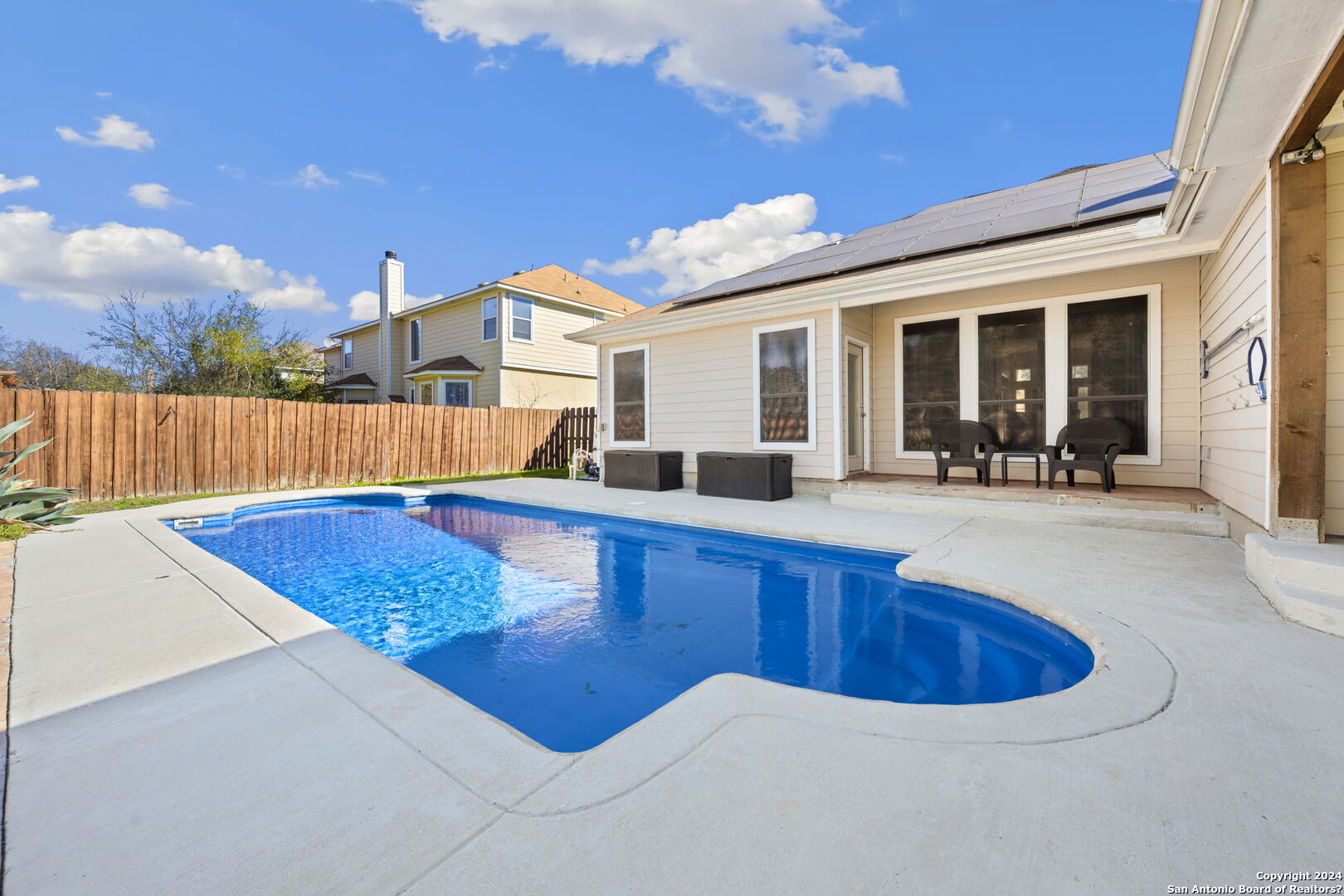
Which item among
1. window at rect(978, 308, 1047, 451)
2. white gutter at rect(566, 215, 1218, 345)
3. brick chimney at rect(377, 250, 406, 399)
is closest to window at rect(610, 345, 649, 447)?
white gutter at rect(566, 215, 1218, 345)

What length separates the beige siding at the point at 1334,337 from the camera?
3012 mm

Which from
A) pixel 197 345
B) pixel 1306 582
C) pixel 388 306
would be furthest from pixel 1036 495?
pixel 388 306

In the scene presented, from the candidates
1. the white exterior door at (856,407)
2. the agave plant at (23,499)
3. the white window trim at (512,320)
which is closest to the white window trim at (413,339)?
the white window trim at (512,320)

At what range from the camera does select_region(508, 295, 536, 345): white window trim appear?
1509 centimetres

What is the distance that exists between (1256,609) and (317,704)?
14.2 ft

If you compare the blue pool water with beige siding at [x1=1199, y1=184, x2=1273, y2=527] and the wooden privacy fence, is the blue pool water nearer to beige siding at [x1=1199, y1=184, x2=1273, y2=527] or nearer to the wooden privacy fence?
beige siding at [x1=1199, y1=184, x2=1273, y2=527]

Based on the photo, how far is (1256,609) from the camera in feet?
9.07

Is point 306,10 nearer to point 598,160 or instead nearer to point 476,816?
point 598,160

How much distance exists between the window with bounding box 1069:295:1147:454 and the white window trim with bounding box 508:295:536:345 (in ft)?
42.1

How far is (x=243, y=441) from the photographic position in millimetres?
8781

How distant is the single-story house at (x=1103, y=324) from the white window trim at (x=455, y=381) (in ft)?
25.3

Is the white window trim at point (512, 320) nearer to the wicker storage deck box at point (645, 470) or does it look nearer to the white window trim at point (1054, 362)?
the wicker storage deck box at point (645, 470)

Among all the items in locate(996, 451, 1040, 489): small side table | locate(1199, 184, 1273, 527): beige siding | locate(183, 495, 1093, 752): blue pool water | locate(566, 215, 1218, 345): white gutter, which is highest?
locate(566, 215, 1218, 345): white gutter

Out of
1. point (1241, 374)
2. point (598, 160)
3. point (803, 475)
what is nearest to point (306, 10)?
point (598, 160)
